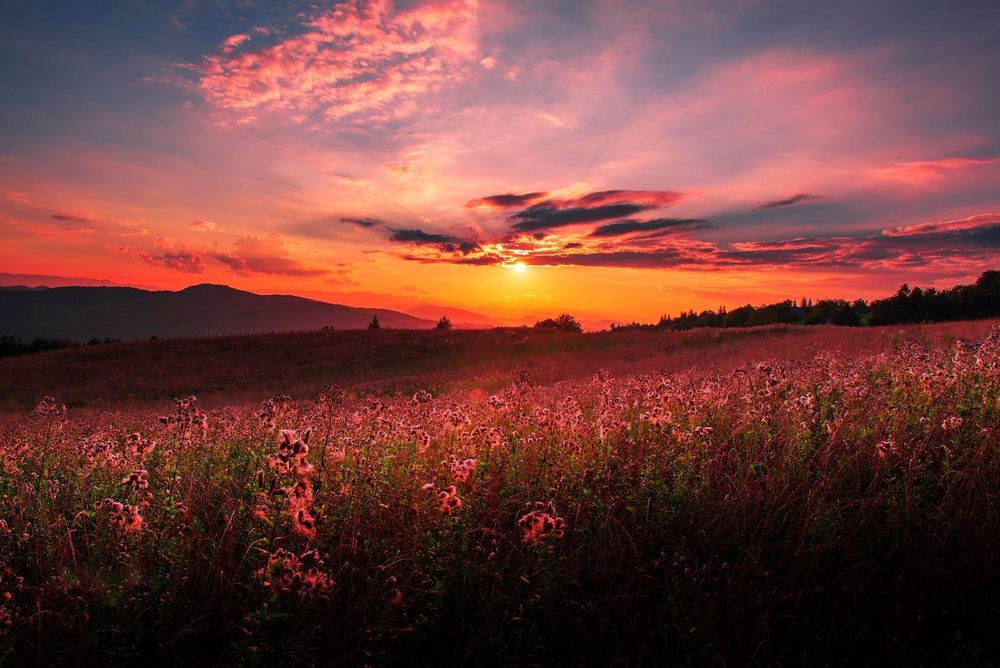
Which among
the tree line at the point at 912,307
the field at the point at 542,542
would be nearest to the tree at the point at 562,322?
the tree line at the point at 912,307

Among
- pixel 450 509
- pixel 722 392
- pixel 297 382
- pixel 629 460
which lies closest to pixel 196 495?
pixel 450 509

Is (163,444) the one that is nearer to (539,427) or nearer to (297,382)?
(539,427)

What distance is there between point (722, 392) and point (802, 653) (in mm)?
5014

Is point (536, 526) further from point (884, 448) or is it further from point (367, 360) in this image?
point (367, 360)

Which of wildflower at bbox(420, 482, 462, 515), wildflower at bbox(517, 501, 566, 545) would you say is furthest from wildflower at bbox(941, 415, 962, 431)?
wildflower at bbox(420, 482, 462, 515)

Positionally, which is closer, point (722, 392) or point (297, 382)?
point (722, 392)

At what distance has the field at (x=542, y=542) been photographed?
3283mm

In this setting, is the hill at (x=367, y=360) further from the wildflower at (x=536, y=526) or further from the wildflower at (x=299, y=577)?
the wildflower at (x=299, y=577)

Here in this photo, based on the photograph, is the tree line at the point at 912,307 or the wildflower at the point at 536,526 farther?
the tree line at the point at 912,307

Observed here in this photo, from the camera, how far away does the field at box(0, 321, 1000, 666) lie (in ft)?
10.8

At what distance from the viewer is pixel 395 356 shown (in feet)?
131

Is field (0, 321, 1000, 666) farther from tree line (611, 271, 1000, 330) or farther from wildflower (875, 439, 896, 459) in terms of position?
tree line (611, 271, 1000, 330)

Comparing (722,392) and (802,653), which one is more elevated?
(722,392)

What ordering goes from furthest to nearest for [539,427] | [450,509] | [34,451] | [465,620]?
[34,451] → [539,427] → [450,509] → [465,620]
